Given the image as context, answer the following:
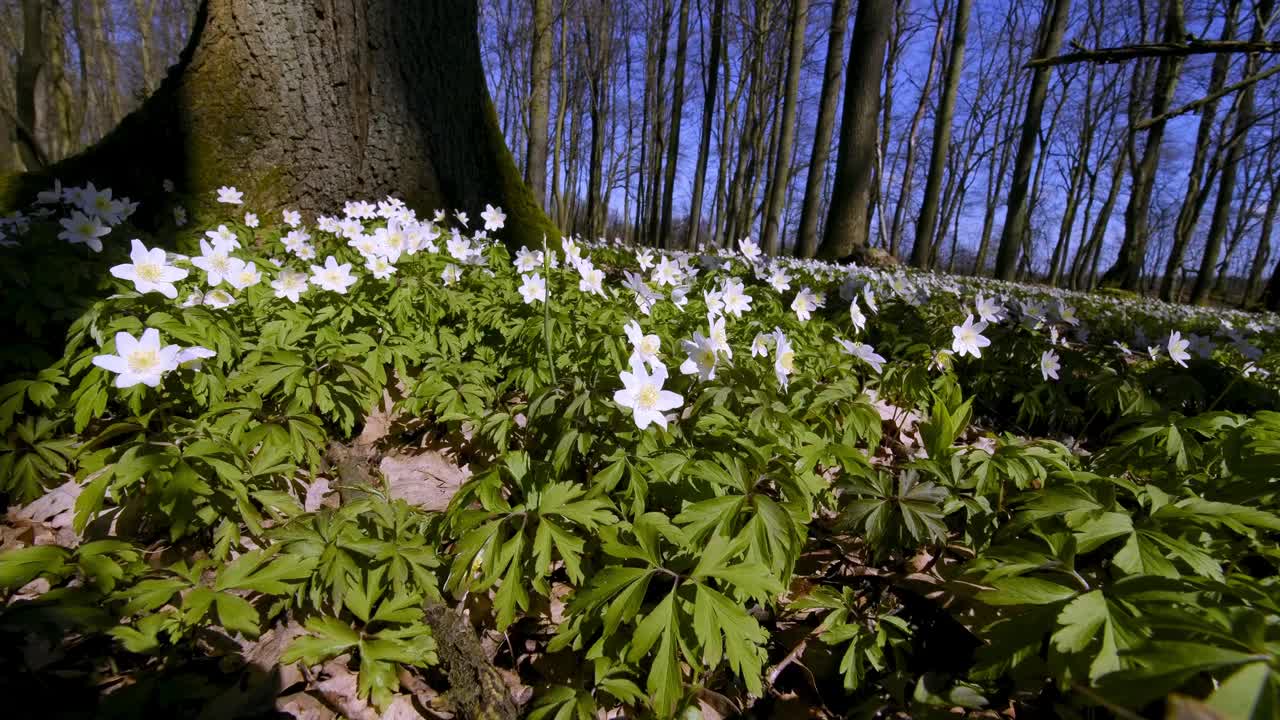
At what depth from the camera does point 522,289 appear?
2922mm

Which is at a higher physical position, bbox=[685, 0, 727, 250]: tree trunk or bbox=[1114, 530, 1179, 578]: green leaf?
bbox=[685, 0, 727, 250]: tree trunk

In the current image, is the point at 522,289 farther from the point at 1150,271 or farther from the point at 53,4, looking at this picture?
the point at 1150,271

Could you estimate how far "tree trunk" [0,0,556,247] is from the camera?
4.07 m

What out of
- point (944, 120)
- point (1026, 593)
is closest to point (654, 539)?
point (1026, 593)

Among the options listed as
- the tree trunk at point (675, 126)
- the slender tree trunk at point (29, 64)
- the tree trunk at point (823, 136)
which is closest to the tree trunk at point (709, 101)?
the tree trunk at point (675, 126)

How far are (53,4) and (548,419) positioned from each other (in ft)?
77.9

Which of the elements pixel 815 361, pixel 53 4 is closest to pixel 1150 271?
pixel 815 361

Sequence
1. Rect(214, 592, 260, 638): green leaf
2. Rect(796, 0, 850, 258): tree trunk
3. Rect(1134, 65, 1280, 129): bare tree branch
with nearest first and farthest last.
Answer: Rect(214, 592, 260, 638): green leaf, Rect(1134, 65, 1280, 129): bare tree branch, Rect(796, 0, 850, 258): tree trunk

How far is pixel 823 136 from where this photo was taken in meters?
12.0

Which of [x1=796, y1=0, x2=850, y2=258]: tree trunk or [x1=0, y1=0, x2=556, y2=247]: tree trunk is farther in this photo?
[x1=796, y1=0, x2=850, y2=258]: tree trunk

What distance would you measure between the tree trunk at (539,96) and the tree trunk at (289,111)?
5945 mm

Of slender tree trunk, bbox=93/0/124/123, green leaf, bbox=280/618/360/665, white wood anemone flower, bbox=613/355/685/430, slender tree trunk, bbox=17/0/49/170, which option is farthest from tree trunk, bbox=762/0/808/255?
slender tree trunk, bbox=93/0/124/123

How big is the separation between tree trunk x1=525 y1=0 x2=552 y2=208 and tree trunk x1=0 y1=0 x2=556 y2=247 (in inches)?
234

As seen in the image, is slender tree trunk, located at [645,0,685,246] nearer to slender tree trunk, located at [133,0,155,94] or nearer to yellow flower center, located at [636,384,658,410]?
yellow flower center, located at [636,384,658,410]
